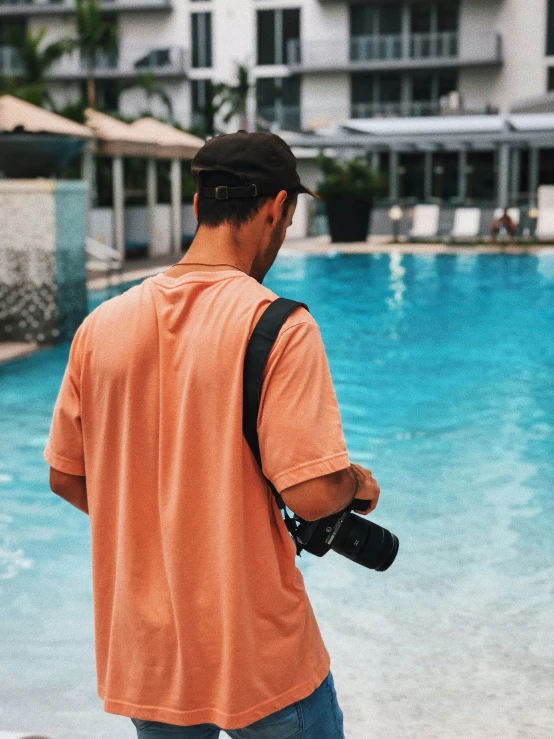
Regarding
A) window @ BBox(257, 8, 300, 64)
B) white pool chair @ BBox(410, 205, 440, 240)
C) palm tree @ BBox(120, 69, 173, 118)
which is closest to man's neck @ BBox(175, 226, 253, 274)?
white pool chair @ BBox(410, 205, 440, 240)

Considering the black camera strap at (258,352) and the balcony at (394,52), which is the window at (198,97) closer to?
the balcony at (394,52)

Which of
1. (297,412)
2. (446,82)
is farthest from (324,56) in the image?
(297,412)

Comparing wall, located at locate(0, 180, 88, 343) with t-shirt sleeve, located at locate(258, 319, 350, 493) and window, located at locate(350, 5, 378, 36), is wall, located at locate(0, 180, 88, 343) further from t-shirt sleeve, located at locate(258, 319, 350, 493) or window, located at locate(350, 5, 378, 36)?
window, located at locate(350, 5, 378, 36)

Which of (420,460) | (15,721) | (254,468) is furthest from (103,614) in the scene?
(420,460)

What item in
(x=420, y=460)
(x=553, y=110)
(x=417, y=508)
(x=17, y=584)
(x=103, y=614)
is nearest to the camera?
(x=103, y=614)

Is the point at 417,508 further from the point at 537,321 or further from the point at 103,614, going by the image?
the point at 537,321

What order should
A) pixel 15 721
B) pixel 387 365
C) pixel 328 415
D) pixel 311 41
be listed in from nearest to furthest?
pixel 328 415
pixel 15 721
pixel 387 365
pixel 311 41

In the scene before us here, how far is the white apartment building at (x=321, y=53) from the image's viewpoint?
128 ft

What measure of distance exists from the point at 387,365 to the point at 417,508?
4.45 meters

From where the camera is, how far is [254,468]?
1.60m

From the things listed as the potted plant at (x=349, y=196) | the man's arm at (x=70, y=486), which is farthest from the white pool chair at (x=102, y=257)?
the man's arm at (x=70, y=486)

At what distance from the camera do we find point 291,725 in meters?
1.63

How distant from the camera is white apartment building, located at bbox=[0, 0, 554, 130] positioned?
128ft

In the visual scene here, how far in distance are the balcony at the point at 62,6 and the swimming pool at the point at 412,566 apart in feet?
115
